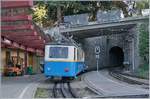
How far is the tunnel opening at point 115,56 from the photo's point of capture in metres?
70.8

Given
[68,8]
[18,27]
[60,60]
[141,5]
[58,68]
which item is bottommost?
[58,68]

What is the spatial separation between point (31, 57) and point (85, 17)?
866cm

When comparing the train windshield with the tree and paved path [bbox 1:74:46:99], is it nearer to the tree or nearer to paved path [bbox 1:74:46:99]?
paved path [bbox 1:74:46:99]

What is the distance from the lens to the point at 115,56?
73875 millimetres

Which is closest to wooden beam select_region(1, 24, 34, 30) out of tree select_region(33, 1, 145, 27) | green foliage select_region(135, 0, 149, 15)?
tree select_region(33, 1, 145, 27)

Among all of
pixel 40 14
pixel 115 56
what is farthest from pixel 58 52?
pixel 115 56

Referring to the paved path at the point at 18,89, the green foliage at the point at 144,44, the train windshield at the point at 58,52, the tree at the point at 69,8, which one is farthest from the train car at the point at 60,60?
the tree at the point at 69,8

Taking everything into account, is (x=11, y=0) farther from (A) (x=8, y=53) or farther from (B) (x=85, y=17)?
(B) (x=85, y=17)

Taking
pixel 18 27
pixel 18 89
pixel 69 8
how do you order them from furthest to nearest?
pixel 69 8, pixel 18 89, pixel 18 27

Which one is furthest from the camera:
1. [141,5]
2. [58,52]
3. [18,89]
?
[141,5]

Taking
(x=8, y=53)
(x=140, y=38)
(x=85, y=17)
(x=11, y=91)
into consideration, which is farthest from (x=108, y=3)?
(x=11, y=91)

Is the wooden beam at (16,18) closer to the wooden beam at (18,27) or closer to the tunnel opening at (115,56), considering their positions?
the wooden beam at (18,27)

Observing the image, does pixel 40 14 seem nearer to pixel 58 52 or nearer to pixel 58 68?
pixel 58 52

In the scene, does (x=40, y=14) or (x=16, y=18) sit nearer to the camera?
(x=16, y=18)
